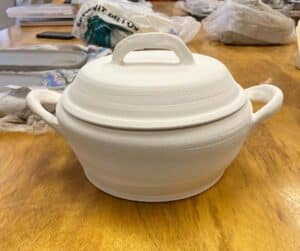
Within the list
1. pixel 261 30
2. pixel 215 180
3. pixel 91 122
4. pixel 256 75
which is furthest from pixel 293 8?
pixel 91 122

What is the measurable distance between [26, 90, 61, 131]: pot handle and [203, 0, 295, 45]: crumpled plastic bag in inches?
34.9

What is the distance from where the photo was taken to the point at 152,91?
0.41m

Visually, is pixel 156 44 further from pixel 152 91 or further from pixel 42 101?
pixel 42 101

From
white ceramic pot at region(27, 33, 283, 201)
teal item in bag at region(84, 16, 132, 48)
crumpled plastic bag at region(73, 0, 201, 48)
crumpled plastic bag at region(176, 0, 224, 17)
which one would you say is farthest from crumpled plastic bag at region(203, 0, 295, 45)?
white ceramic pot at region(27, 33, 283, 201)

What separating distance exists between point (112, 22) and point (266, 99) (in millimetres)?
693

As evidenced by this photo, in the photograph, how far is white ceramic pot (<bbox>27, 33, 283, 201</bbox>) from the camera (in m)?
0.41

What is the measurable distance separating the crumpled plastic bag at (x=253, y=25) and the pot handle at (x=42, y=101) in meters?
0.89

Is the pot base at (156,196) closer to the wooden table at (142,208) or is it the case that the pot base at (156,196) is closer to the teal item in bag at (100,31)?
the wooden table at (142,208)

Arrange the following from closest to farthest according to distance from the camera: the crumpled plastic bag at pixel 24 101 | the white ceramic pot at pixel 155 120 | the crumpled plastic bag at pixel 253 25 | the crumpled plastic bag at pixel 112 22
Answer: the white ceramic pot at pixel 155 120 → the crumpled plastic bag at pixel 24 101 → the crumpled plastic bag at pixel 112 22 → the crumpled plastic bag at pixel 253 25

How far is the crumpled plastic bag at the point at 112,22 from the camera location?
112 cm

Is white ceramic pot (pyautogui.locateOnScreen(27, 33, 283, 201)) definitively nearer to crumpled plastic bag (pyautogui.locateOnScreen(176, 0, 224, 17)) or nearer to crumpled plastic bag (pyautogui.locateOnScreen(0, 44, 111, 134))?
crumpled plastic bag (pyautogui.locateOnScreen(0, 44, 111, 134))

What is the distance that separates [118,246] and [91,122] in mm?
131

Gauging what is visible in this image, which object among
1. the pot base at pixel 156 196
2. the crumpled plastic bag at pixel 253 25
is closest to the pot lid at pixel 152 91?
the pot base at pixel 156 196

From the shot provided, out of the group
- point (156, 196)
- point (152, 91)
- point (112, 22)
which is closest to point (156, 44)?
point (152, 91)
